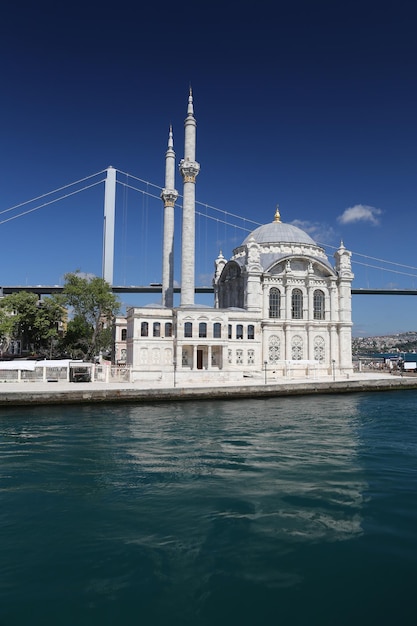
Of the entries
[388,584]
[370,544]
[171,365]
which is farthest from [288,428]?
[171,365]

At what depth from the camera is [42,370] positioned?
32.8 meters

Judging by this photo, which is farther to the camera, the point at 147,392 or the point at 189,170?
the point at 189,170

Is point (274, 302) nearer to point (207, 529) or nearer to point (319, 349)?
point (319, 349)

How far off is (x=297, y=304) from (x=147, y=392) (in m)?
21.0

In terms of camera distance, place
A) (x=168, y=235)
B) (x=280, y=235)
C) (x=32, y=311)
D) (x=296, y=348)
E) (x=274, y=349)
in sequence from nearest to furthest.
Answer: (x=274, y=349) < (x=296, y=348) < (x=168, y=235) < (x=280, y=235) < (x=32, y=311)

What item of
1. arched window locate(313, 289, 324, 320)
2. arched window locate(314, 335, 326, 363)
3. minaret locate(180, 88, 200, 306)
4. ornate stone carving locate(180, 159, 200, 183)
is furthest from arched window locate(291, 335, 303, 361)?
ornate stone carving locate(180, 159, 200, 183)

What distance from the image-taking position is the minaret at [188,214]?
39.6 m

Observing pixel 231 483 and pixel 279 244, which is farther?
pixel 279 244

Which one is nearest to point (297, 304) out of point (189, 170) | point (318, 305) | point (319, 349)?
point (318, 305)

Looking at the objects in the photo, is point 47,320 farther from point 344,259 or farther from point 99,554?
point 99,554

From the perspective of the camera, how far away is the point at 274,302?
42781mm

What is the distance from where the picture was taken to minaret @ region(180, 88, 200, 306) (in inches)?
1559

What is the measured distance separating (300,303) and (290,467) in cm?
3195

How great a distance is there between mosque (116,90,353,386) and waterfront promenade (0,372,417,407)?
11.8 feet
